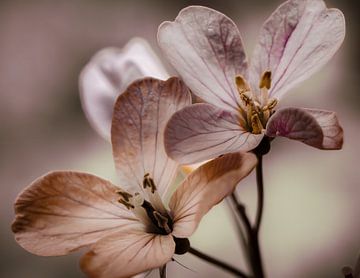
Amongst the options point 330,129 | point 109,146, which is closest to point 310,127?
point 330,129

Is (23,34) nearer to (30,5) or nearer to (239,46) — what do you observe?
(30,5)

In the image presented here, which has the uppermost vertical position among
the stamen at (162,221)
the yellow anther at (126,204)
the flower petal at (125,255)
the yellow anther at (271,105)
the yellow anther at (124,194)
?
the yellow anther at (271,105)

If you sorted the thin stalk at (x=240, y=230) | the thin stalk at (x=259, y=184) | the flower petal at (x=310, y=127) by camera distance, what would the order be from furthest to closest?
the thin stalk at (x=240, y=230)
the thin stalk at (x=259, y=184)
the flower petal at (x=310, y=127)

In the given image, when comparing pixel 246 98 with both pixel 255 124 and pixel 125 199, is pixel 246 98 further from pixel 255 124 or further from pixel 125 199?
pixel 125 199

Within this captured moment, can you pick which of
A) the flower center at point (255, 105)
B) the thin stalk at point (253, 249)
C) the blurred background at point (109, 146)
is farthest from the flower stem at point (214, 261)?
the blurred background at point (109, 146)

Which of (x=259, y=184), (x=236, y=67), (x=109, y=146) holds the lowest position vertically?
(x=109, y=146)

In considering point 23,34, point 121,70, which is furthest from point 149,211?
point 23,34

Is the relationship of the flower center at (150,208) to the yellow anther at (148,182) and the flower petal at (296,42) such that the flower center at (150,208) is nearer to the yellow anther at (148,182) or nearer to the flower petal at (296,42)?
the yellow anther at (148,182)
